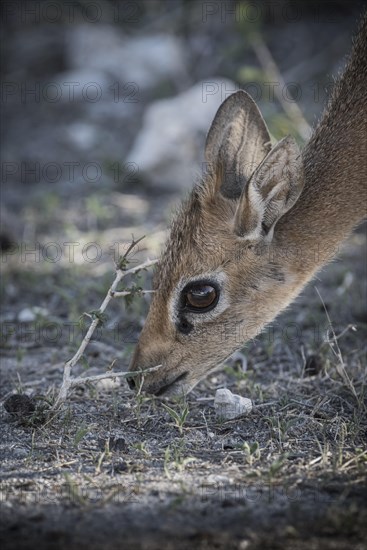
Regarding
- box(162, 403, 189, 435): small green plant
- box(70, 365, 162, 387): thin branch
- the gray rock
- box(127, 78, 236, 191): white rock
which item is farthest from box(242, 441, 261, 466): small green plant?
the gray rock

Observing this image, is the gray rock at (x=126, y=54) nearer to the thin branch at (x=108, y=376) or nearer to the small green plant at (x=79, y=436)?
the thin branch at (x=108, y=376)

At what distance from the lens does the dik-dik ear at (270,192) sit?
502 centimetres

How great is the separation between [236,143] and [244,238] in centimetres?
77

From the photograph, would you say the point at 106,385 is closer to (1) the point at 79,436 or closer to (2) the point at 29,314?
(1) the point at 79,436

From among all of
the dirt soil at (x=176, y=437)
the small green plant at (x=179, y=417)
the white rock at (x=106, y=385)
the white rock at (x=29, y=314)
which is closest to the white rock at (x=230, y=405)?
the dirt soil at (x=176, y=437)

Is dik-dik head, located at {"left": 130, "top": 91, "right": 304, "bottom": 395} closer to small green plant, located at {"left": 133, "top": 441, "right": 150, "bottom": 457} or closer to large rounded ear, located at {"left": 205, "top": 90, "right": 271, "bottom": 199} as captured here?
large rounded ear, located at {"left": 205, "top": 90, "right": 271, "bottom": 199}

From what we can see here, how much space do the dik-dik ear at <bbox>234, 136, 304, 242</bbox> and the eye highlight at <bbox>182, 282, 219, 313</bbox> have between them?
0.41 metres

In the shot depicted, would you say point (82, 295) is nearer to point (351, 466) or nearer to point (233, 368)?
point (233, 368)

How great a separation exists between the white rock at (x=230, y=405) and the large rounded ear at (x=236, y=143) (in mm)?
1305

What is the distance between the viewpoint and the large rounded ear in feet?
18.1

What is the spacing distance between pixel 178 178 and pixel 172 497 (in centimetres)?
709

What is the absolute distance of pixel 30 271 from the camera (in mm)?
8148

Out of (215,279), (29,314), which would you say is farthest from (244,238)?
(29,314)

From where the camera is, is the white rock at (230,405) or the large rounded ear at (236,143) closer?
the white rock at (230,405)
